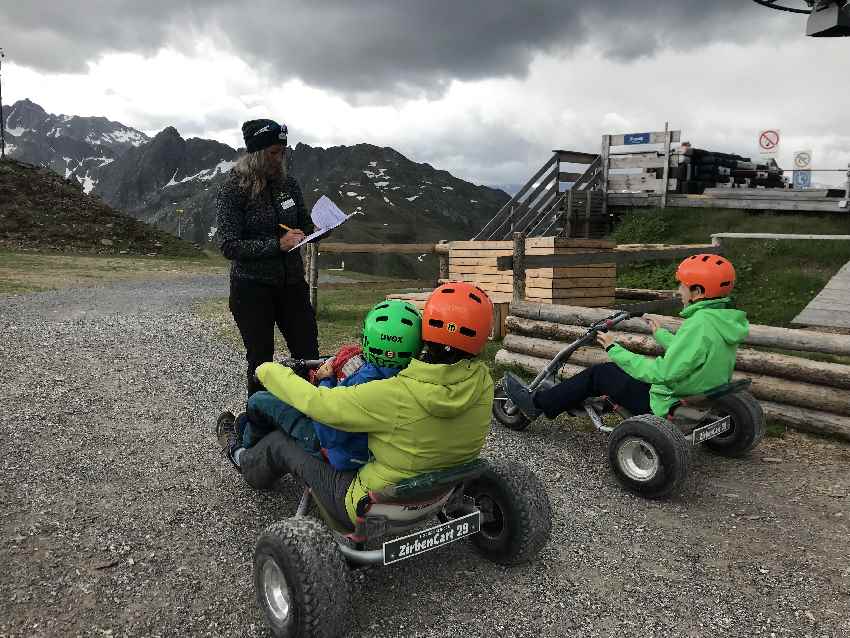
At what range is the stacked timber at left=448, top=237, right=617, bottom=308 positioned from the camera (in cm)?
1066

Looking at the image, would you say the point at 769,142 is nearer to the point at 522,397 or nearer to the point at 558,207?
the point at 558,207

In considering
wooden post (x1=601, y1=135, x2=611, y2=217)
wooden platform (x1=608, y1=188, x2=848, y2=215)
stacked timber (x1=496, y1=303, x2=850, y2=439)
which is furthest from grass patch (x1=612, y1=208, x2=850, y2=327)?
stacked timber (x1=496, y1=303, x2=850, y2=439)

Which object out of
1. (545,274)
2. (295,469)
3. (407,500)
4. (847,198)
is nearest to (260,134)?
(295,469)

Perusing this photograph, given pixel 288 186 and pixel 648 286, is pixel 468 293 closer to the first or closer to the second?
pixel 288 186

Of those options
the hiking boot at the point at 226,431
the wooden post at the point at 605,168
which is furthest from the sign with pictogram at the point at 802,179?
the hiking boot at the point at 226,431

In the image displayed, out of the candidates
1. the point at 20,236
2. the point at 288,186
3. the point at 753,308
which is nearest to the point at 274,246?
the point at 288,186

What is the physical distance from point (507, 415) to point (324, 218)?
9.45ft

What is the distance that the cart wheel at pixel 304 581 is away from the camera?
9.47 feet

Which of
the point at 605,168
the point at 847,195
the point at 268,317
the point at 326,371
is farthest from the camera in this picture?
the point at 605,168

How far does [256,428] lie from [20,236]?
30108mm

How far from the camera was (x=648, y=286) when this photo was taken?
1407cm

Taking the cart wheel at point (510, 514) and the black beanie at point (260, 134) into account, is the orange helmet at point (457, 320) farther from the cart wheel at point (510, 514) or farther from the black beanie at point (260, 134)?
the black beanie at point (260, 134)

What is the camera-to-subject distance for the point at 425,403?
3088 mm

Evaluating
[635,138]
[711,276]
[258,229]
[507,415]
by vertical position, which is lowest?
[507,415]
